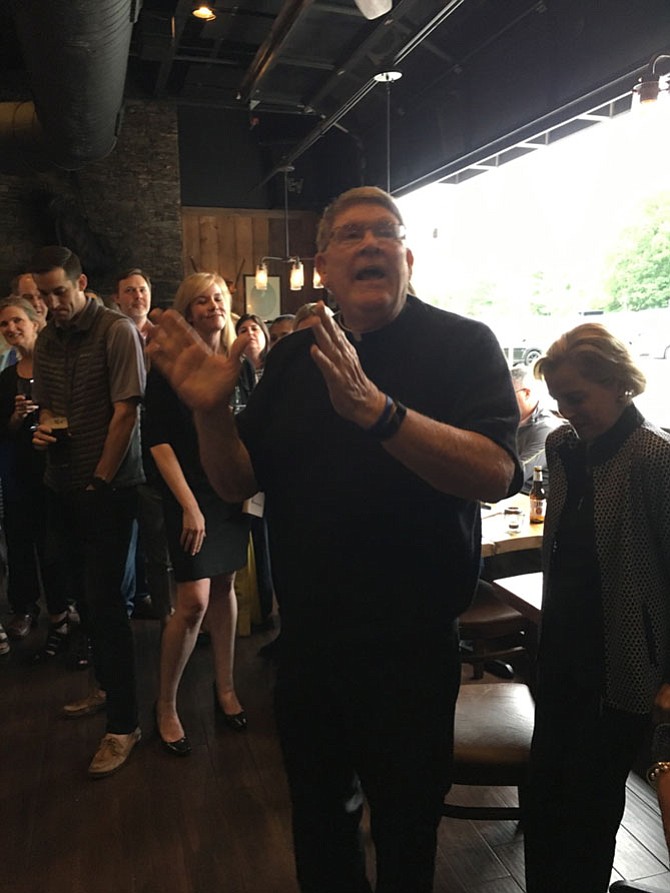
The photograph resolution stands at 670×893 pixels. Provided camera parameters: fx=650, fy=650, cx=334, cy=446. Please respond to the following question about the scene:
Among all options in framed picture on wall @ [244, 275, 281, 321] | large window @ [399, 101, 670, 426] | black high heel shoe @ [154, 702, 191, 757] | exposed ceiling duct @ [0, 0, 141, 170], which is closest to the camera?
black high heel shoe @ [154, 702, 191, 757]

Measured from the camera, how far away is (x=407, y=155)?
592cm

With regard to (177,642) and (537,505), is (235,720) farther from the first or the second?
(537,505)

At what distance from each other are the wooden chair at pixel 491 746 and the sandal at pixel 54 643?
87.9 inches

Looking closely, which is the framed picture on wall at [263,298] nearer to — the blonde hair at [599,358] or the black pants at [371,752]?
the blonde hair at [599,358]

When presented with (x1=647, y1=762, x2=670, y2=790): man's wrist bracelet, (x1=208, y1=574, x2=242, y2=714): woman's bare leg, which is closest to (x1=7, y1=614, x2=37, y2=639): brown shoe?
(x1=208, y1=574, x2=242, y2=714): woman's bare leg

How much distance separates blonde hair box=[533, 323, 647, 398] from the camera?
158 centimetres

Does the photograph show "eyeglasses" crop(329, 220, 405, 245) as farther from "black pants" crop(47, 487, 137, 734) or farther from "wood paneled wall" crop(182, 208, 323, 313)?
"wood paneled wall" crop(182, 208, 323, 313)

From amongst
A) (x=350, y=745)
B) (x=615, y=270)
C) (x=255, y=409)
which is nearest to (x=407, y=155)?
(x=615, y=270)

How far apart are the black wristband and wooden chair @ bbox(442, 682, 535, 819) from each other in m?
0.98

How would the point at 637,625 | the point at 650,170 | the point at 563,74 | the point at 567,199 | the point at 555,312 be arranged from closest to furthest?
the point at 637,625 < the point at 650,170 < the point at 563,74 < the point at 567,199 < the point at 555,312

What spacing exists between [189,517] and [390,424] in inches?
54.5

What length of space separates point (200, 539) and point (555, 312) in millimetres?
3457

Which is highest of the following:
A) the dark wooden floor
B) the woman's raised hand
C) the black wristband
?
the woman's raised hand

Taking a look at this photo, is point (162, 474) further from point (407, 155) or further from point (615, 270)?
point (407, 155)
